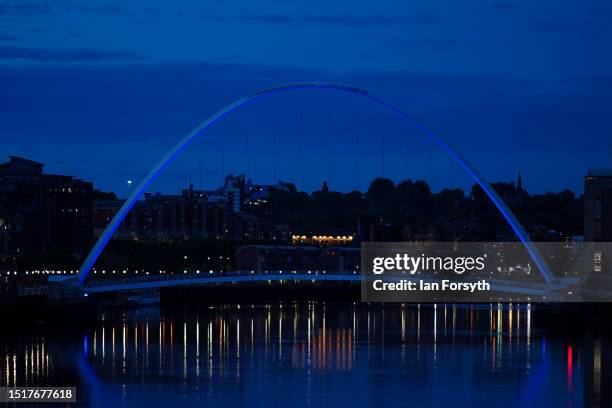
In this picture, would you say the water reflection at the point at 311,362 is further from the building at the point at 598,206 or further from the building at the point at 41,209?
the building at the point at 41,209

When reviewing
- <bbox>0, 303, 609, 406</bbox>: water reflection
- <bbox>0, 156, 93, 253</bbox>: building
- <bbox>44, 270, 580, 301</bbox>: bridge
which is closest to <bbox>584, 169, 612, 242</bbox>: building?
<bbox>44, 270, 580, 301</bbox>: bridge

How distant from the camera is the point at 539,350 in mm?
50438

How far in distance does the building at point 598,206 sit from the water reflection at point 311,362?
1420cm

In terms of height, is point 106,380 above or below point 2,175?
below

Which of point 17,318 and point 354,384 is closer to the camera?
point 354,384

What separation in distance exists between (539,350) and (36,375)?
17.6 m

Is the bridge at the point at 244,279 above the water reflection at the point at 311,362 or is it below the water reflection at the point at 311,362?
above

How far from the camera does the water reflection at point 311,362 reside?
39469 millimetres

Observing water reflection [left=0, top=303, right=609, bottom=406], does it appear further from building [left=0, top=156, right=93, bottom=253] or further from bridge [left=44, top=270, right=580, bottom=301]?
building [left=0, top=156, right=93, bottom=253]

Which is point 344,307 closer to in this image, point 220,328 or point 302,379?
point 220,328

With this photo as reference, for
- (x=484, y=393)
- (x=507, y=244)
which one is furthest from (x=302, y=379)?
(x=507, y=244)

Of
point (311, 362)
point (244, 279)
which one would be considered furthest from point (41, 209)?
point (311, 362)

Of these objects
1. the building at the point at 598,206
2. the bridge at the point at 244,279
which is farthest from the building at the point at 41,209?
the building at the point at 598,206

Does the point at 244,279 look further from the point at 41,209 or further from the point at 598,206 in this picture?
the point at 41,209
